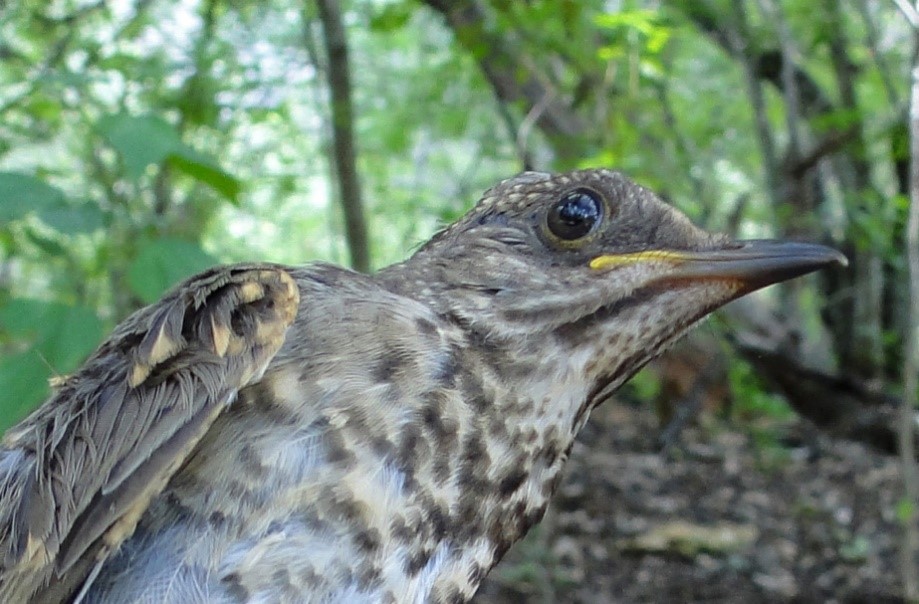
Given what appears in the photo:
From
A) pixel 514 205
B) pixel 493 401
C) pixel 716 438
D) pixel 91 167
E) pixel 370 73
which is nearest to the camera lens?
pixel 493 401

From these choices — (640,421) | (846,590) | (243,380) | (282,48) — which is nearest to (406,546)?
(243,380)

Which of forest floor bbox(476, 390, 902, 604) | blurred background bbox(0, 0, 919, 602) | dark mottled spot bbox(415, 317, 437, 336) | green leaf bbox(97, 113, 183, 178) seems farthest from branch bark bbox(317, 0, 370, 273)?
dark mottled spot bbox(415, 317, 437, 336)

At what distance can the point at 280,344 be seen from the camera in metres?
1.17

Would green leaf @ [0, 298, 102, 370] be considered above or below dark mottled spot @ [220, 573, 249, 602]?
above

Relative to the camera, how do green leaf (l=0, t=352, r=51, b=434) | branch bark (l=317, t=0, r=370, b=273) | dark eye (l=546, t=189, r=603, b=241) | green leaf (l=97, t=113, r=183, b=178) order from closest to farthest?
dark eye (l=546, t=189, r=603, b=241), green leaf (l=0, t=352, r=51, b=434), green leaf (l=97, t=113, r=183, b=178), branch bark (l=317, t=0, r=370, b=273)

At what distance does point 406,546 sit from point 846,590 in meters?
3.74

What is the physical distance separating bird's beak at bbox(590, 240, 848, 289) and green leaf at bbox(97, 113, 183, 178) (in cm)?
104

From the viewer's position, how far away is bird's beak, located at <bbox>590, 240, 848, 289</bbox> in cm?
131

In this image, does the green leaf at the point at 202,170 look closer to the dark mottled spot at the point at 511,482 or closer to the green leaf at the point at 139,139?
the green leaf at the point at 139,139

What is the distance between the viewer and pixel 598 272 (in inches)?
54.0

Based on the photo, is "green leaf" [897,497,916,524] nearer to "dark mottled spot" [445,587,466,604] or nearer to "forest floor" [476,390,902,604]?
"forest floor" [476,390,902,604]

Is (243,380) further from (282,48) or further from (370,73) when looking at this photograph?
(370,73)

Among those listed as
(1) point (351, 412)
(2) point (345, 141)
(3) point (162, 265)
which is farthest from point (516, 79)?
(1) point (351, 412)

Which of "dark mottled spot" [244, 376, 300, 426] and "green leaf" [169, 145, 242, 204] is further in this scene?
"green leaf" [169, 145, 242, 204]
